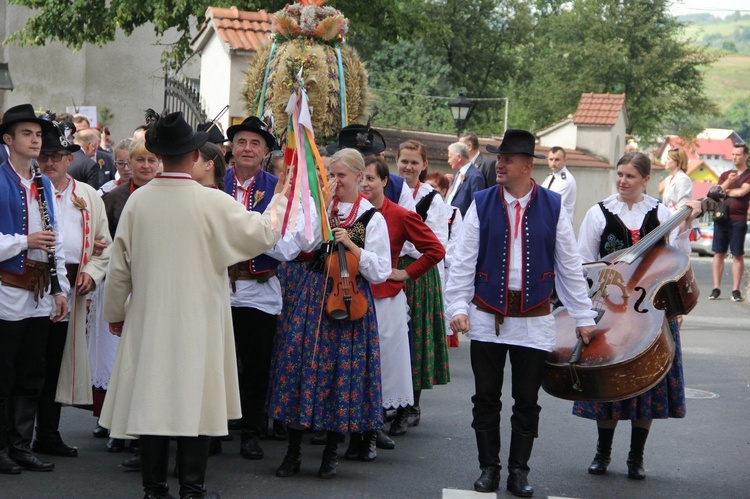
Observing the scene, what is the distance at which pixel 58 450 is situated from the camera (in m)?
6.76

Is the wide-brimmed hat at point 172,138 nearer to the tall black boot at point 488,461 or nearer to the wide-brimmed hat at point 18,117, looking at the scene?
the wide-brimmed hat at point 18,117

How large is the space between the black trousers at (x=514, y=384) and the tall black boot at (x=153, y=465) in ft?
5.58

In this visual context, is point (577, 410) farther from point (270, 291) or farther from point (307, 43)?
point (307, 43)

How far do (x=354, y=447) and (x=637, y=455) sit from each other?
1.68m

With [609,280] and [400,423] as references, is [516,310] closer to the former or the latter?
[609,280]

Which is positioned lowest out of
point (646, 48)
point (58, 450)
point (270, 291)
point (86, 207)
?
point (58, 450)

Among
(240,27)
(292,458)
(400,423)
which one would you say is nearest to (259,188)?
(292,458)

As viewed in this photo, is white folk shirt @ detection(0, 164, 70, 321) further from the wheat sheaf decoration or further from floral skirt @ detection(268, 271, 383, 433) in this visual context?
the wheat sheaf decoration

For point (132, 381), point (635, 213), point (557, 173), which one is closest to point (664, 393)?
point (635, 213)

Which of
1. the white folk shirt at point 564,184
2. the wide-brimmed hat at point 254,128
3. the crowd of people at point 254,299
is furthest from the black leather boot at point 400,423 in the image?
the white folk shirt at point 564,184

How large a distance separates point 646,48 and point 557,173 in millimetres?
37907

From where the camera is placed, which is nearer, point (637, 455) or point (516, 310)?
point (516, 310)

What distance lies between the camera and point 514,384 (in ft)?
20.4

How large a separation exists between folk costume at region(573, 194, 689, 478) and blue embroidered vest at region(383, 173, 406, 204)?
1.41 metres
